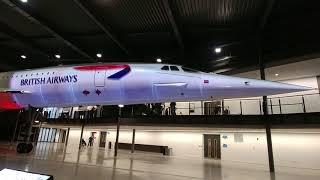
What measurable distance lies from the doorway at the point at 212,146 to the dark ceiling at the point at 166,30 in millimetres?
7303

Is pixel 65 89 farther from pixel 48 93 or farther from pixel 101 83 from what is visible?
pixel 101 83

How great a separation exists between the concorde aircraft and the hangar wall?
11352 millimetres

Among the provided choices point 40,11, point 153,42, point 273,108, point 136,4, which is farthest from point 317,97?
point 40,11

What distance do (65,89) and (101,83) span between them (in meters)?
1.18

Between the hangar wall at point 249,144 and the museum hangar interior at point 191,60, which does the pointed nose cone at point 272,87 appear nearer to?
the museum hangar interior at point 191,60

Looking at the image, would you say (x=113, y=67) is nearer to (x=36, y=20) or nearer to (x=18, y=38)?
(x=36, y=20)

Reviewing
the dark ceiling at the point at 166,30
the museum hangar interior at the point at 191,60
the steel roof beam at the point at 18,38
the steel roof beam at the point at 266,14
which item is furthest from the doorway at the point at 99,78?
the steel roof beam at the point at 18,38

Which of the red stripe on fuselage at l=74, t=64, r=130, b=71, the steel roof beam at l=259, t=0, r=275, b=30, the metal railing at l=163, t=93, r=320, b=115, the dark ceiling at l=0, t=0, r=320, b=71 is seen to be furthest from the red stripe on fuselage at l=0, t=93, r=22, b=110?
the metal railing at l=163, t=93, r=320, b=115

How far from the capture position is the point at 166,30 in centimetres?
1386

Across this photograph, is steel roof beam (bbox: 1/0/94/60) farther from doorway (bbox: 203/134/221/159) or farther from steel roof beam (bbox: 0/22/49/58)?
doorway (bbox: 203/134/221/159)

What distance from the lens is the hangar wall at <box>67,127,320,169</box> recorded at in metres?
15.9

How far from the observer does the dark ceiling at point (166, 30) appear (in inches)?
458

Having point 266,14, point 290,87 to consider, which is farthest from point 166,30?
point 290,87

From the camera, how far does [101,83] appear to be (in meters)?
6.39
